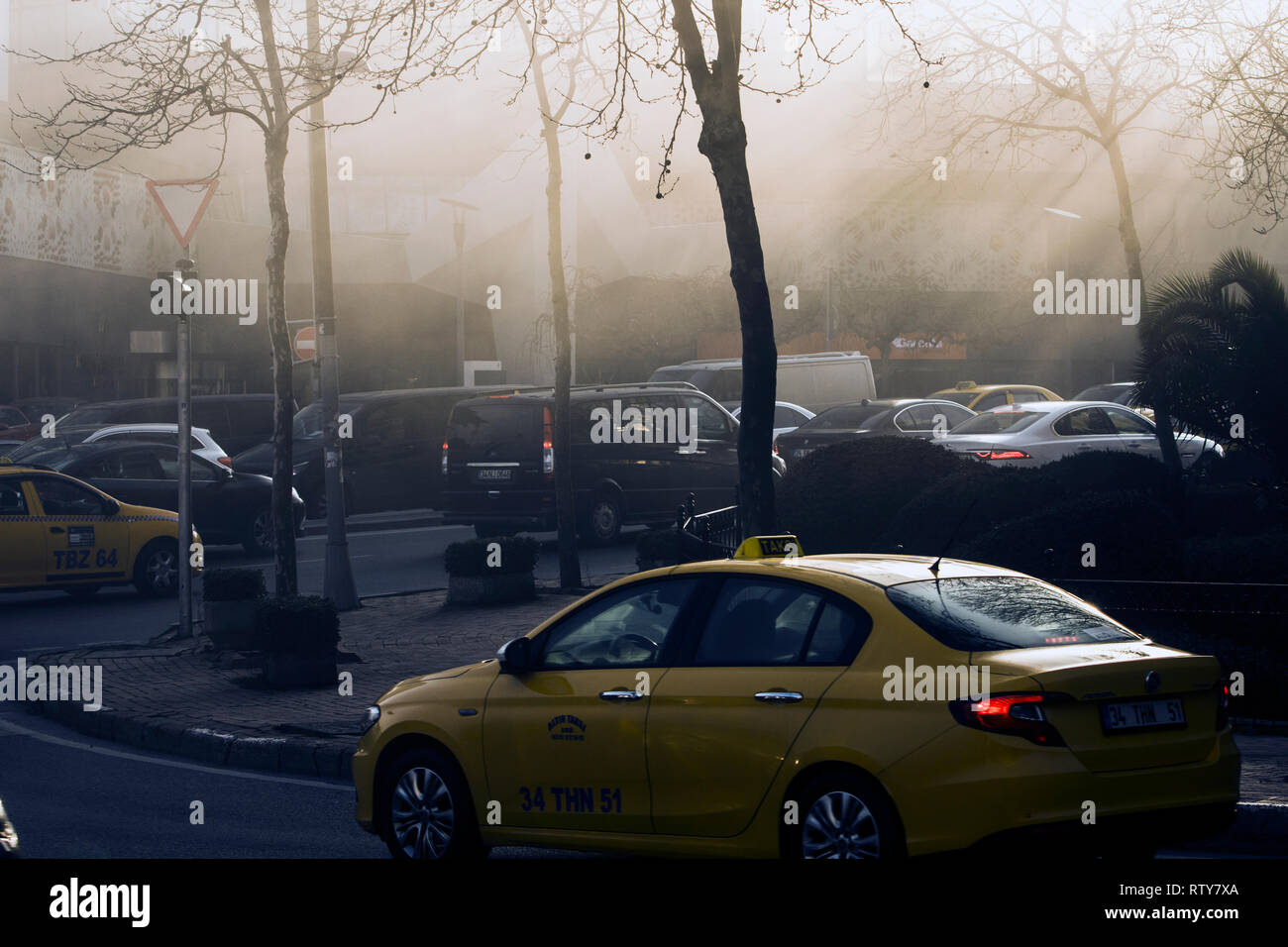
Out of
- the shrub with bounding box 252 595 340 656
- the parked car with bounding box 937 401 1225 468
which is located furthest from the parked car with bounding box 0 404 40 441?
the shrub with bounding box 252 595 340 656

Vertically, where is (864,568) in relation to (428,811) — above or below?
above

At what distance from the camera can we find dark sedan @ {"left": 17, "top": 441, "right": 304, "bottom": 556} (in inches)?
784

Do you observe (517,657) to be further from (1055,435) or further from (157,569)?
(1055,435)

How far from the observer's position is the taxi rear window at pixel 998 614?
5652 mm

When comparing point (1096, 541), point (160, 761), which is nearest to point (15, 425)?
point (160, 761)

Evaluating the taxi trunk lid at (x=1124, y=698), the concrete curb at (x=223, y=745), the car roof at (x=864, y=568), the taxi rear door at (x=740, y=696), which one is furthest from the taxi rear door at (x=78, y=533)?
the taxi trunk lid at (x=1124, y=698)

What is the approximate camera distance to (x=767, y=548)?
682 centimetres

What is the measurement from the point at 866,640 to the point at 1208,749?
4.32ft

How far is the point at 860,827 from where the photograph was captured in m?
5.35

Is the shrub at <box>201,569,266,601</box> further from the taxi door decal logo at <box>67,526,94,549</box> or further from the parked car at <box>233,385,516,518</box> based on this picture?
the parked car at <box>233,385,516,518</box>

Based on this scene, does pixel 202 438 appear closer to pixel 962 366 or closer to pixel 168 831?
pixel 168 831

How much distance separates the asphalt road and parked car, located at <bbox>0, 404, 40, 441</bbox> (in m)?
10.9

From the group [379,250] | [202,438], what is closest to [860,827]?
[202,438]

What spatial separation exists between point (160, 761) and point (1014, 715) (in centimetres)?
647
